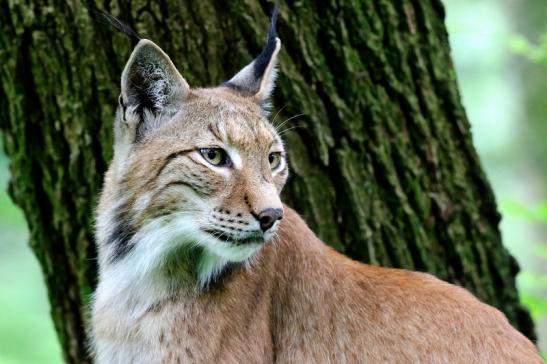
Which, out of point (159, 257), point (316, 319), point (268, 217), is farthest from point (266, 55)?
point (316, 319)

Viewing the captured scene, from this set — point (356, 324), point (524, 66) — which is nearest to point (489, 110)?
point (524, 66)

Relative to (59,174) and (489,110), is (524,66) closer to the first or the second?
(489,110)

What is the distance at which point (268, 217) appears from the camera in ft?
14.8

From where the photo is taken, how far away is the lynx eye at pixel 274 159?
5040mm

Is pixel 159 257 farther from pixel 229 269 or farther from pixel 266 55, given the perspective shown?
pixel 266 55

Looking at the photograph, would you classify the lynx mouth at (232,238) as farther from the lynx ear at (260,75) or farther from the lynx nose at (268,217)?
the lynx ear at (260,75)

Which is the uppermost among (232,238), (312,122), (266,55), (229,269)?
(266,55)

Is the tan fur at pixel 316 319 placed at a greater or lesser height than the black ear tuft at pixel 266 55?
lesser

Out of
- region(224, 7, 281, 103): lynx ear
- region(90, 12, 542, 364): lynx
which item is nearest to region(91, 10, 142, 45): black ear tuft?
region(90, 12, 542, 364): lynx

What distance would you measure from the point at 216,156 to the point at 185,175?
0.62 ft

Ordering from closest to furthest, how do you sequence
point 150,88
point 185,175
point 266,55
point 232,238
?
point 232,238 → point 185,175 → point 150,88 → point 266,55

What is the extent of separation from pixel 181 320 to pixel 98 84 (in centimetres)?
177

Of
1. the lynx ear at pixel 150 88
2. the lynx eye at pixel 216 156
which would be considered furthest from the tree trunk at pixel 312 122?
the lynx eye at pixel 216 156

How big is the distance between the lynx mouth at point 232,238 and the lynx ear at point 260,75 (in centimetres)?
99
